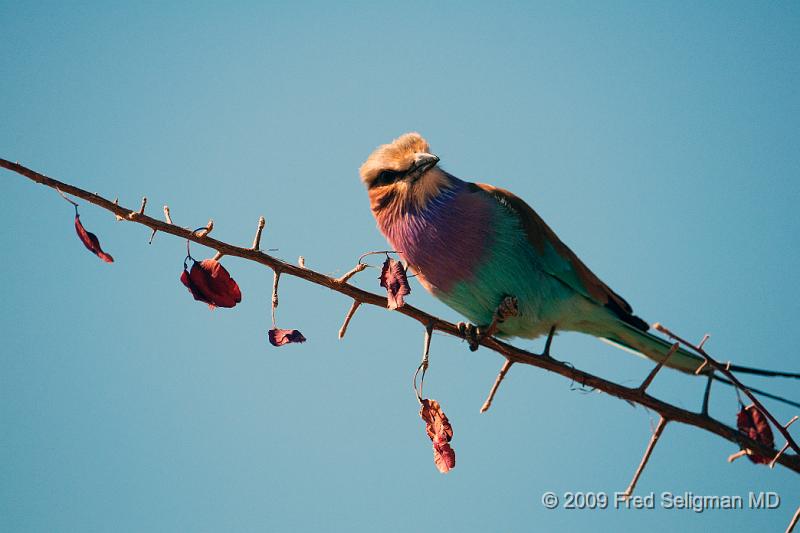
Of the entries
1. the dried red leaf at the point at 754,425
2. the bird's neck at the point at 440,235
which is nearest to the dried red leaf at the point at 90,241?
the bird's neck at the point at 440,235

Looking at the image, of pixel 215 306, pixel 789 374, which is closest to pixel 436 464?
pixel 215 306

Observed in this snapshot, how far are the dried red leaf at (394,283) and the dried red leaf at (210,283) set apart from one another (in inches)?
16.8

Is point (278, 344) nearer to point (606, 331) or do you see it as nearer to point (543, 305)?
point (543, 305)

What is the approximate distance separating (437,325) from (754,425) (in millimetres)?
1095

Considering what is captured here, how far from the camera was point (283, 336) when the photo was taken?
2.21 metres

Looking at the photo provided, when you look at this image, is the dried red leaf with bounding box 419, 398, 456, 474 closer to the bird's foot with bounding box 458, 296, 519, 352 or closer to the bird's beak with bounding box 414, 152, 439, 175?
the bird's foot with bounding box 458, 296, 519, 352

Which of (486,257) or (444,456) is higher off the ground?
(486,257)

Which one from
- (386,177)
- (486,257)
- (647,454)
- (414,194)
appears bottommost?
(647,454)

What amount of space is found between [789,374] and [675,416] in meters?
0.47

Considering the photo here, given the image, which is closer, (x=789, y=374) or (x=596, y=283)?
(x=789, y=374)

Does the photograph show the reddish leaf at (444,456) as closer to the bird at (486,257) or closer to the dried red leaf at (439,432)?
the dried red leaf at (439,432)

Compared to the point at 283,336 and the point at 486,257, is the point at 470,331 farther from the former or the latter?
the point at 283,336

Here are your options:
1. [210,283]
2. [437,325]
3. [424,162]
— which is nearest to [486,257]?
[424,162]

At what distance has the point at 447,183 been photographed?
328 cm
